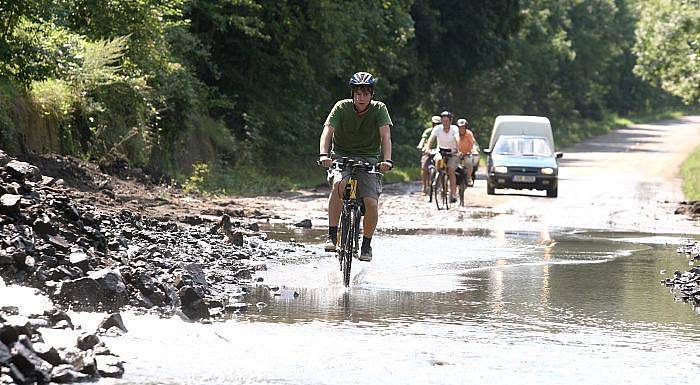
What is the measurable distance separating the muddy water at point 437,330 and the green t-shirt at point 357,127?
1.27 metres

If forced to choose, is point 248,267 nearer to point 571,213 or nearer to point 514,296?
point 514,296

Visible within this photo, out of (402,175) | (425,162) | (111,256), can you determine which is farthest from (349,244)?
(402,175)

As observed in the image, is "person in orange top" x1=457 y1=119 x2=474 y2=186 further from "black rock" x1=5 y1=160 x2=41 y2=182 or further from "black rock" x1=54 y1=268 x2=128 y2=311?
"black rock" x1=54 y1=268 x2=128 y2=311

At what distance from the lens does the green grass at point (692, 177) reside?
3238cm

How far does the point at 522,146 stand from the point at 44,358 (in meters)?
25.8

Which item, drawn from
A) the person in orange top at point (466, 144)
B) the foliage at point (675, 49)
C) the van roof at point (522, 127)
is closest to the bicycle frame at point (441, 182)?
the person in orange top at point (466, 144)

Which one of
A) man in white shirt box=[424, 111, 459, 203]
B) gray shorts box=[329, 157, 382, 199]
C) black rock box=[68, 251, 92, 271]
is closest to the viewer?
black rock box=[68, 251, 92, 271]

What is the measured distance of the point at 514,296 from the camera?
12.1m

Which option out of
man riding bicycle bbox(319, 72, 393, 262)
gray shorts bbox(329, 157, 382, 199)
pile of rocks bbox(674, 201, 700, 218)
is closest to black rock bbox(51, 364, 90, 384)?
man riding bicycle bbox(319, 72, 393, 262)

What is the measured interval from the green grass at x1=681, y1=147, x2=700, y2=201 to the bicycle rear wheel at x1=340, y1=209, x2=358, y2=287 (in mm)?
19007

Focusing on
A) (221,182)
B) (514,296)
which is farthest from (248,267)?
(221,182)

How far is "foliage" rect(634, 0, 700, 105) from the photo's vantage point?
2119 inches

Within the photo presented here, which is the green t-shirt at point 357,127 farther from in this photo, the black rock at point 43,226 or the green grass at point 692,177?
the green grass at point 692,177

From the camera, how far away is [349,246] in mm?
12734
